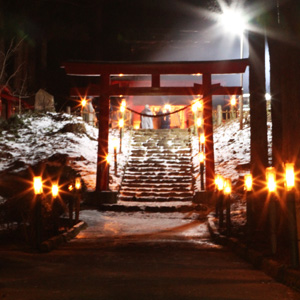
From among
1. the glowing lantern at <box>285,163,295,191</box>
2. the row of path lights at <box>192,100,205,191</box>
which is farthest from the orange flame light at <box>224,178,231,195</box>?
the row of path lights at <box>192,100,205,191</box>

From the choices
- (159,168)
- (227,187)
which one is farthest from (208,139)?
(227,187)

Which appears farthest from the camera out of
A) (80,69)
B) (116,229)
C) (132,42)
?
(132,42)

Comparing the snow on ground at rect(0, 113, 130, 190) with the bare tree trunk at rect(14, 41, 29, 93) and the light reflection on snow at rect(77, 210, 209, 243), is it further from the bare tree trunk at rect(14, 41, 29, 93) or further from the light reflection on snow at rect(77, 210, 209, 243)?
the bare tree trunk at rect(14, 41, 29, 93)

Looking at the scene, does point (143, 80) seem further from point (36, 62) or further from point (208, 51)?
point (36, 62)

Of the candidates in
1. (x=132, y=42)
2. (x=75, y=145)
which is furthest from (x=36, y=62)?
(x=75, y=145)

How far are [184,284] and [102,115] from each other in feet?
44.7

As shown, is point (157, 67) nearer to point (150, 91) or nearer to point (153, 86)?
point (153, 86)

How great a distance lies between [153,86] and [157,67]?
0.91 meters

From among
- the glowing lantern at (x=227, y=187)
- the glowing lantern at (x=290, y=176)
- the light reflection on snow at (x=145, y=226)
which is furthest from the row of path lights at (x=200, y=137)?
the glowing lantern at (x=290, y=176)

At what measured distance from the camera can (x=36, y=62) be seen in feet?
112

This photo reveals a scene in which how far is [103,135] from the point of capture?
17.8 meters

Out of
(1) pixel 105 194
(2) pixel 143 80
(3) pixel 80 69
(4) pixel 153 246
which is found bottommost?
(4) pixel 153 246

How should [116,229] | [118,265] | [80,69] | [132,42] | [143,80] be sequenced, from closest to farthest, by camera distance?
[118,265] → [116,229] → [80,69] → [143,80] → [132,42]

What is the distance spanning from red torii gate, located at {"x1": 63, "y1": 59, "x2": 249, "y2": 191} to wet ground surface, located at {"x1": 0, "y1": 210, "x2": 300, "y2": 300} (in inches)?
283
